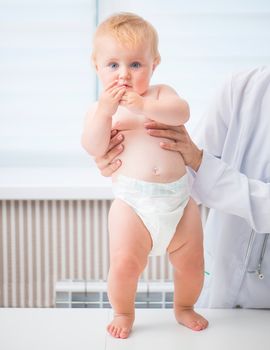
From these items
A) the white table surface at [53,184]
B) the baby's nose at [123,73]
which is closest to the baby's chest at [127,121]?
the baby's nose at [123,73]

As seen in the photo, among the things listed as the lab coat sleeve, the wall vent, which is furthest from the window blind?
the lab coat sleeve

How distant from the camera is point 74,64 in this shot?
2.64 metres

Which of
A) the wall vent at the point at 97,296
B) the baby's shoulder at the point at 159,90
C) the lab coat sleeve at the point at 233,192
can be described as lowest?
the wall vent at the point at 97,296

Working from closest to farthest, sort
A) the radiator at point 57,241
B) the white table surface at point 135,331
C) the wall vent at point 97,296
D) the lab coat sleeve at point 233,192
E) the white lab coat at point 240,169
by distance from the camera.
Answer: the white table surface at point 135,331 → the lab coat sleeve at point 233,192 → the white lab coat at point 240,169 → the wall vent at point 97,296 → the radiator at point 57,241

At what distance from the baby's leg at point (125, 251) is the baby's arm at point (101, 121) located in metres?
0.13

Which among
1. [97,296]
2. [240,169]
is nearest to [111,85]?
[240,169]

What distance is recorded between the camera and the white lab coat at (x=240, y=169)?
1411 millimetres

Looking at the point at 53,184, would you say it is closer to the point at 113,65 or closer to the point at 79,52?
the point at 79,52

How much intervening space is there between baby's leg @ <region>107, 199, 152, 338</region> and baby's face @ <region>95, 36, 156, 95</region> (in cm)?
26

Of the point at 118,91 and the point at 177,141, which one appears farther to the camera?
the point at 177,141

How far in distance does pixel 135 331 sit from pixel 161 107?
526 millimetres

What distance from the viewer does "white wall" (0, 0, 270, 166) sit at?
8.57ft

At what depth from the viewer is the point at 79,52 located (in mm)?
2637

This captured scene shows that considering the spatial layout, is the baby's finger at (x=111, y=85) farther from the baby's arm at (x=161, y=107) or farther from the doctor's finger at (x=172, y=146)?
the doctor's finger at (x=172, y=146)
